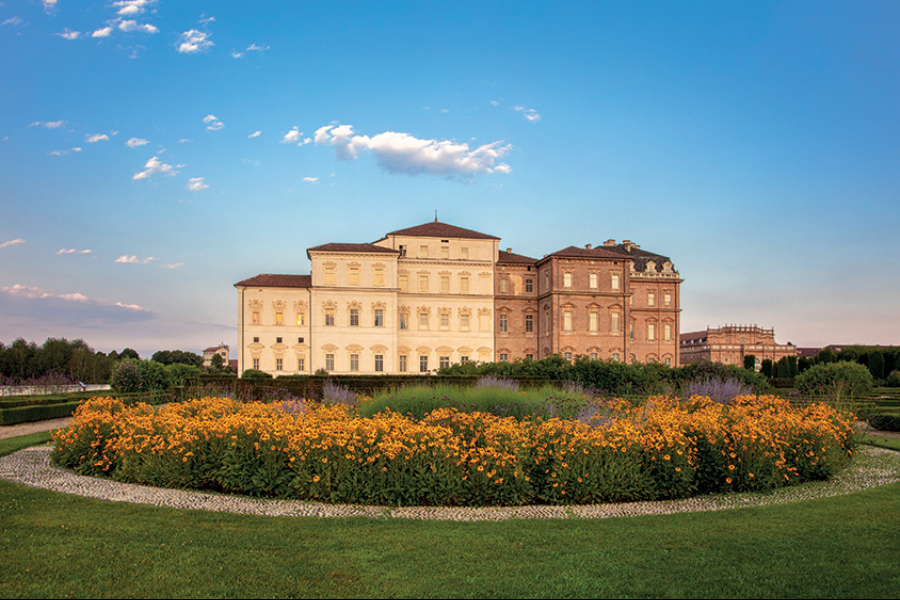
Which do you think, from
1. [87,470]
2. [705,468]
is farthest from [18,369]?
[705,468]

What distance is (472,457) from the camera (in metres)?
7.25

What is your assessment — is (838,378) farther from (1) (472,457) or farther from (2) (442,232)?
(2) (442,232)

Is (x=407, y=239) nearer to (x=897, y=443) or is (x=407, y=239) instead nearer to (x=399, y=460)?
(x=897, y=443)

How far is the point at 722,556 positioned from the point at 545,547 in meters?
1.41

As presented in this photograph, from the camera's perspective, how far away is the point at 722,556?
4.86 m

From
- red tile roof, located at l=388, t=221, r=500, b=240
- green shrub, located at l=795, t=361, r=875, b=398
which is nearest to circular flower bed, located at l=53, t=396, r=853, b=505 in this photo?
green shrub, located at l=795, t=361, r=875, b=398

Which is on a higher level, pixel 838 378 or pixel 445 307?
pixel 445 307

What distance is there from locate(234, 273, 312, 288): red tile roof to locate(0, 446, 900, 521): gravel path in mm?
34567

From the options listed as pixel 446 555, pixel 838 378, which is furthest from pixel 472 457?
pixel 838 378

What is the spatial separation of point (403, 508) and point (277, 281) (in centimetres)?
3857

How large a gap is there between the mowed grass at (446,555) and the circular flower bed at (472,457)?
1026mm

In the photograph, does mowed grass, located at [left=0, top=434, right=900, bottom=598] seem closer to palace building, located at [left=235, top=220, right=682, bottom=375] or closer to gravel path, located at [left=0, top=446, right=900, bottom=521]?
gravel path, located at [left=0, top=446, right=900, bottom=521]

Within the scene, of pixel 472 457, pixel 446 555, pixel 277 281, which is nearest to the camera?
pixel 446 555

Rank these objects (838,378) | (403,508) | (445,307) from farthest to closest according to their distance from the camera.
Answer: (445,307) < (838,378) < (403,508)
